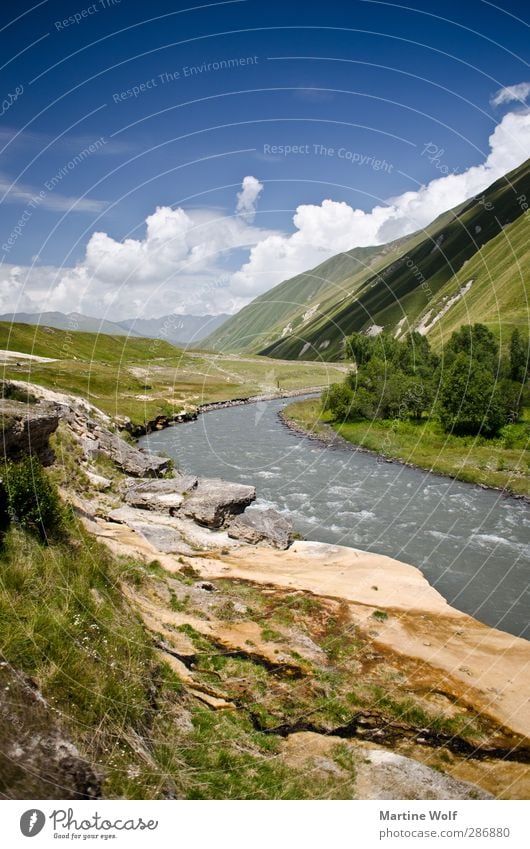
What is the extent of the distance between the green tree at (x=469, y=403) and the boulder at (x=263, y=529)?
35.7m

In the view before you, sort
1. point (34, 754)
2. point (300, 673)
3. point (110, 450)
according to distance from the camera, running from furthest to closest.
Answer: point (110, 450) → point (300, 673) → point (34, 754)

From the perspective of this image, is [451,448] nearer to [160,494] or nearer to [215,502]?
[215,502]

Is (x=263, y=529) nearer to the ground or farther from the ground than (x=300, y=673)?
farther from the ground

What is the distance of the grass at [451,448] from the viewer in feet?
151

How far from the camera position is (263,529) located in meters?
29.3

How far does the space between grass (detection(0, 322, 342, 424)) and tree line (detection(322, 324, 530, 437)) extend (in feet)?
111

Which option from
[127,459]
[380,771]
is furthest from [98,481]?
[380,771]

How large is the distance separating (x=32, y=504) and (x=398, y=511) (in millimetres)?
29136

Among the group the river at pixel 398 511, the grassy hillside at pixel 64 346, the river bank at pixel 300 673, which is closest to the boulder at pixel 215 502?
the river bank at pixel 300 673

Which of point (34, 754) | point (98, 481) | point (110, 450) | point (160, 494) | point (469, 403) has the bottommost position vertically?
point (160, 494)

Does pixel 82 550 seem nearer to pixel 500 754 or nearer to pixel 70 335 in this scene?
pixel 500 754

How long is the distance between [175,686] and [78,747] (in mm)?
4703

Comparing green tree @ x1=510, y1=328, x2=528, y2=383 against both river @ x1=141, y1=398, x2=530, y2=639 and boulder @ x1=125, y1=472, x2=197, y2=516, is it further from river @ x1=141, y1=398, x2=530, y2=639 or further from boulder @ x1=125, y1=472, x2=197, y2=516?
boulder @ x1=125, y1=472, x2=197, y2=516

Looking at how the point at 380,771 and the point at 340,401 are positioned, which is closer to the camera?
the point at 380,771
